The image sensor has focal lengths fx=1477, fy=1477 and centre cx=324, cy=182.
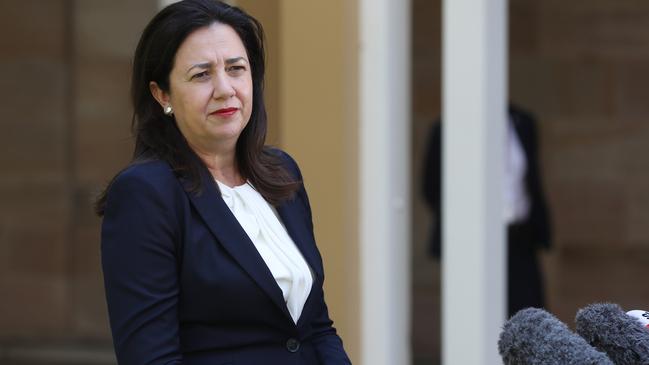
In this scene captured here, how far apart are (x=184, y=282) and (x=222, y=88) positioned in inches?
14.6

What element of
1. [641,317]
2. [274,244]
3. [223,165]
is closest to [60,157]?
[223,165]

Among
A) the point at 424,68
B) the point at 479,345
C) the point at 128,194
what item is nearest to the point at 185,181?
the point at 128,194

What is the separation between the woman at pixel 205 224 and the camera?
260cm

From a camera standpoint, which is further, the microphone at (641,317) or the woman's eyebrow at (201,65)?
the woman's eyebrow at (201,65)

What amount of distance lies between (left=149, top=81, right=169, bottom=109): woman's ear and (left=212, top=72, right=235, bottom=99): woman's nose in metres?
0.11

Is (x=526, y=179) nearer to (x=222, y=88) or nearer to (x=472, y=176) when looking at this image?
(x=472, y=176)

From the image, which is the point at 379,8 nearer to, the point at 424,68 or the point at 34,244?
the point at 424,68

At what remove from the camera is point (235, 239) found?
2.71 metres

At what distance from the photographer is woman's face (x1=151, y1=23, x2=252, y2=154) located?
8.99ft

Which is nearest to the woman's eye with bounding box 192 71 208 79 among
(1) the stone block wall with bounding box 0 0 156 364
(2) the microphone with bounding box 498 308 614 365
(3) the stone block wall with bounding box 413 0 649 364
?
(2) the microphone with bounding box 498 308 614 365

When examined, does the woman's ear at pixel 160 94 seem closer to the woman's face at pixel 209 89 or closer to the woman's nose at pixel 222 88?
the woman's face at pixel 209 89

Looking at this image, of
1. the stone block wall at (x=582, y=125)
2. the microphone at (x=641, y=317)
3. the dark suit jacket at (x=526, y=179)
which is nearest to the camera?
the microphone at (x=641, y=317)

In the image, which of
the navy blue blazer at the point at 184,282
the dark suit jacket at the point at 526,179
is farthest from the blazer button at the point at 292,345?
the dark suit jacket at the point at 526,179

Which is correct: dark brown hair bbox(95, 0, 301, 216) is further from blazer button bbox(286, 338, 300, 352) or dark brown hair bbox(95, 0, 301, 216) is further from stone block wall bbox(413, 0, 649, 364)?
stone block wall bbox(413, 0, 649, 364)
